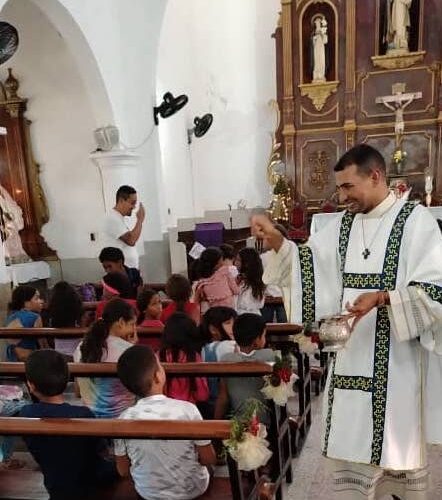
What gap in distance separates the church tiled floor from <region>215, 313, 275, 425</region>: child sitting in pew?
48 centimetres

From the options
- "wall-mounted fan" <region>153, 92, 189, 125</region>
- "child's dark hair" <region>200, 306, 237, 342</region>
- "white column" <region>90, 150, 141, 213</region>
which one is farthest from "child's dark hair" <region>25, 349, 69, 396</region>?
"wall-mounted fan" <region>153, 92, 189, 125</region>

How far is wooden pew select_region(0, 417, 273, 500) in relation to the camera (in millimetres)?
1547

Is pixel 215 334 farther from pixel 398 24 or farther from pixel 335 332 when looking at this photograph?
pixel 398 24

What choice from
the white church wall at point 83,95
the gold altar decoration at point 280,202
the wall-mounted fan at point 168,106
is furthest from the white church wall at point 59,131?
the gold altar decoration at point 280,202

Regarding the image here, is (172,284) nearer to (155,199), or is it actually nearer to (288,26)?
(155,199)

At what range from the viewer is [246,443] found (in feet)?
4.96

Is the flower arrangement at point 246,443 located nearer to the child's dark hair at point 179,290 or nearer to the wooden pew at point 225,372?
the wooden pew at point 225,372

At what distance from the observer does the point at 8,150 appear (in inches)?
251

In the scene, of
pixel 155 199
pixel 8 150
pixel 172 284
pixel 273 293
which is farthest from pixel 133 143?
pixel 172 284

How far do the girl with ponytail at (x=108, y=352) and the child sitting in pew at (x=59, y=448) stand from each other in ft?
1.87

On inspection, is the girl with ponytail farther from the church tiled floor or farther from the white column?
the white column

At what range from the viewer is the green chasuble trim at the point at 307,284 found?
6.89 feet

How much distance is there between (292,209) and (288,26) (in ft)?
11.6

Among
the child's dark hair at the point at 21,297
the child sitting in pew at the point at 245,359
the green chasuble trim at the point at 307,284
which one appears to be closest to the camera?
the green chasuble trim at the point at 307,284
